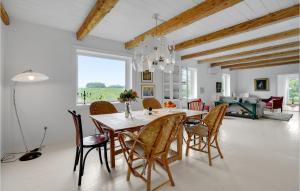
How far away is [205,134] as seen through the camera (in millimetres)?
2441

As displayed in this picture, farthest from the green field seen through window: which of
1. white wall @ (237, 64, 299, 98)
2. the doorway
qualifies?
the doorway

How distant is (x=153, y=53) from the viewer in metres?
2.33

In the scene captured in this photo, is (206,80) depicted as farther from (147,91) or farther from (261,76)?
(261,76)

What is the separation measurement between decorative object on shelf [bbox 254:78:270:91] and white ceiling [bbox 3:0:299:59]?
262 inches

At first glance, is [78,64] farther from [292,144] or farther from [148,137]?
[292,144]

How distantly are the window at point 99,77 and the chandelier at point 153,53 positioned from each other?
1.85 meters

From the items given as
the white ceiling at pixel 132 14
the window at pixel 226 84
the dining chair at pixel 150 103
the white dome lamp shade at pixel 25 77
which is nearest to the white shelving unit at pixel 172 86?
the dining chair at pixel 150 103

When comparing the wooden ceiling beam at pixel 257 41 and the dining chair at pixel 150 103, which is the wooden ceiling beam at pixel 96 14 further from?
the wooden ceiling beam at pixel 257 41

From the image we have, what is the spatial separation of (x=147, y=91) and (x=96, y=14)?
2707 millimetres

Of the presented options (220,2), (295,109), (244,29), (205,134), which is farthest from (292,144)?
(295,109)

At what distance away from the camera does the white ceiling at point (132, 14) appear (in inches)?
92.9

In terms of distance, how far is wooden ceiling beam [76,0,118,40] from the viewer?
6.88ft

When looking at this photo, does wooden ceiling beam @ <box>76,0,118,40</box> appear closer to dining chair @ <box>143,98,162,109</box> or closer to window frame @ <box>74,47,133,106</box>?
window frame @ <box>74,47,133,106</box>

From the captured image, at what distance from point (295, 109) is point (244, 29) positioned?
25.5 feet
